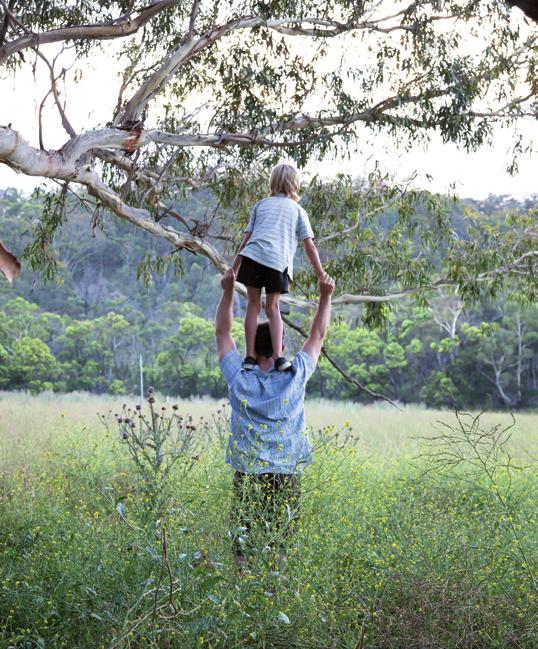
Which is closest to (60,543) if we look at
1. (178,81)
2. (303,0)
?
(303,0)

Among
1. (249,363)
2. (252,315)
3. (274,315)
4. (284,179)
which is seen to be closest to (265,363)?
(249,363)

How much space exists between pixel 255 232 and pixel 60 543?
1773mm

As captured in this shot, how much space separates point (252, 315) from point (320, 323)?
101 cm

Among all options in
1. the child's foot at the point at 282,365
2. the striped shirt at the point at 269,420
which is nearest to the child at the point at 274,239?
the child's foot at the point at 282,365

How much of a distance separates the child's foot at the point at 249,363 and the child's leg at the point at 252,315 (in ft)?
0.47

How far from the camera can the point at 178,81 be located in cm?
869

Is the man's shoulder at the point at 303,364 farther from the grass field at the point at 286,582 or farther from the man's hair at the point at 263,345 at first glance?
the grass field at the point at 286,582

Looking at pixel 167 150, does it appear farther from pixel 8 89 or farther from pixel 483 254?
pixel 483 254

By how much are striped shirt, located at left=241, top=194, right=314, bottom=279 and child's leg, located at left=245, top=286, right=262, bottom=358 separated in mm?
188

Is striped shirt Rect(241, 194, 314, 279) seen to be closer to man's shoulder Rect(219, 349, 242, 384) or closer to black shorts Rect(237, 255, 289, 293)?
black shorts Rect(237, 255, 289, 293)

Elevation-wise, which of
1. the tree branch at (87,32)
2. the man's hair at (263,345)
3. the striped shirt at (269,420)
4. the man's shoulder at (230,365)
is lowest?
the striped shirt at (269,420)

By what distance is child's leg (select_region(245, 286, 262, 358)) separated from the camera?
3.71m

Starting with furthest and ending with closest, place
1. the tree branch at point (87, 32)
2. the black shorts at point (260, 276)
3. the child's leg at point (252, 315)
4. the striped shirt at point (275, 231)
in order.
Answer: the tree branch at point (87, 32)
the black shorts at point (260, 276)
the striped shirt at point (275, 231)
the child's leg at point (252, 315)

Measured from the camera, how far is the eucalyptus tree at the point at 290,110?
7570 millimetres
